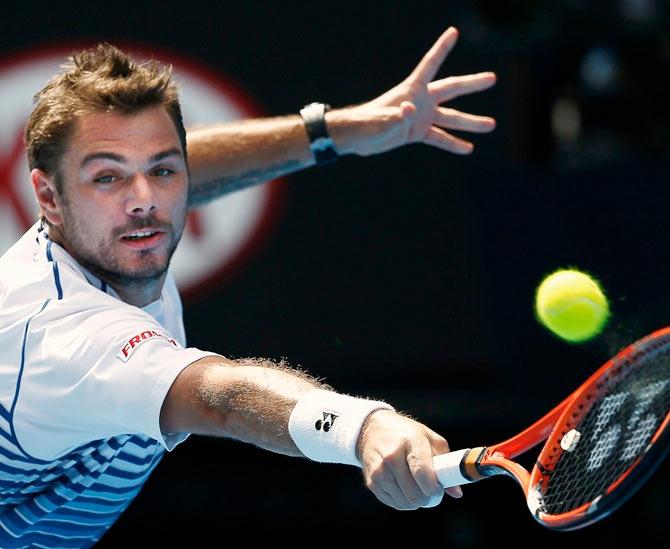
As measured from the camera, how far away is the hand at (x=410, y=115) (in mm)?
5406

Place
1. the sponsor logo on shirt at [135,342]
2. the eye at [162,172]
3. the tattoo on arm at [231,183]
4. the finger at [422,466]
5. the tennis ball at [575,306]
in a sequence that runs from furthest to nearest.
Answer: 1. the tattoo on arm at [231,183]
2. the tennis ball at [575,306]
3. the eye at [162,172]
4. the sponsor logo on shirt at [135,342]
5. the finger at [422,466]

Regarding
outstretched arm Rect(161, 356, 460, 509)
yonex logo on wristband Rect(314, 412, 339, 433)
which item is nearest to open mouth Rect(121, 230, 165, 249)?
outstretched arm Rect(161, 356, 460, 509)

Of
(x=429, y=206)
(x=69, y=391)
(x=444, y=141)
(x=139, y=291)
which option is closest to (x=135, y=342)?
(x=69, y=391)

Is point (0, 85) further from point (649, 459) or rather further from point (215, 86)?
point (649, 459)

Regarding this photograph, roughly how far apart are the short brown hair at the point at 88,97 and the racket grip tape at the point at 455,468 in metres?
1.57

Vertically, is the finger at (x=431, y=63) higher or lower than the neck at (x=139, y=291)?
higher

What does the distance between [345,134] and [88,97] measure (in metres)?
1.55

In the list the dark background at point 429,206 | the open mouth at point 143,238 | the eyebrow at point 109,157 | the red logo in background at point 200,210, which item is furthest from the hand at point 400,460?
the red logo in background at point 200,210

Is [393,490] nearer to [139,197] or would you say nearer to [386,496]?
[386,496]

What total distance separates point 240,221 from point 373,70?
102 centimetres

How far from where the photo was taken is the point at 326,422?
10.9 feet

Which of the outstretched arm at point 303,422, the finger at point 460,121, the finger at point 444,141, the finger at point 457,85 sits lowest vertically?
the outstretched arm at point 303,422

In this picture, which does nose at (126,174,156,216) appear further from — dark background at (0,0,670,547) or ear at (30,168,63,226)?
dark background at (0,0,670,547)

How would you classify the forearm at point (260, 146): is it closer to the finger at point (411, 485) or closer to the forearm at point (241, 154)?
the forearm at point (241, 154)
